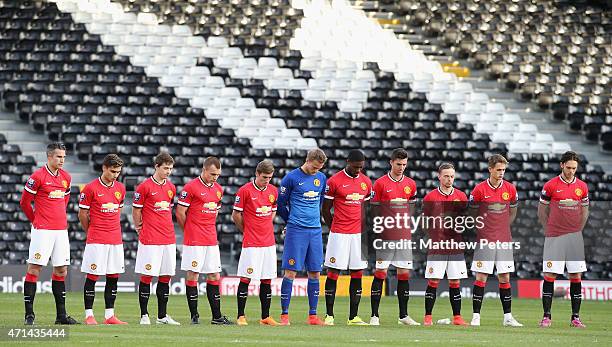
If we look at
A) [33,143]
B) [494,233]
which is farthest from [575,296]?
[33,143]

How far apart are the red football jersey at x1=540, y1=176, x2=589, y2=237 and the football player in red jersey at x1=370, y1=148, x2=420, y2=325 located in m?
1.96

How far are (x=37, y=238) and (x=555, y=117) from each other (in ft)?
71.7

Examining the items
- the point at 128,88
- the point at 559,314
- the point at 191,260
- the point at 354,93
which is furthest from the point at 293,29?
the point at 191,260

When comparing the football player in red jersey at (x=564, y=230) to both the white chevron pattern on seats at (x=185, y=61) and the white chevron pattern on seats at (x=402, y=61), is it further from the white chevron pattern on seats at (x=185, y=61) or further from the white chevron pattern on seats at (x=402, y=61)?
the white chevron pattern on seats at (x=402, y=61)

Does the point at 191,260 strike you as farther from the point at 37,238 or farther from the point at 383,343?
the point at 383,343

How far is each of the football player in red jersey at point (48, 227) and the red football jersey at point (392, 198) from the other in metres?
4.33

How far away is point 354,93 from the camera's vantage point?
33.5 metres

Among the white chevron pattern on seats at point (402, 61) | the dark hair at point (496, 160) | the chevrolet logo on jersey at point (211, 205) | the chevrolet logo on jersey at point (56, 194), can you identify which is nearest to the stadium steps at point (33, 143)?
the white chevron pattern on seats at point (402, 61)

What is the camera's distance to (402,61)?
117ft

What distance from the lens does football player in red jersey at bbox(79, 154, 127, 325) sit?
16.0 meters

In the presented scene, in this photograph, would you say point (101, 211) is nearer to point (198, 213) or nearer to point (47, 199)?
point (47, 199)

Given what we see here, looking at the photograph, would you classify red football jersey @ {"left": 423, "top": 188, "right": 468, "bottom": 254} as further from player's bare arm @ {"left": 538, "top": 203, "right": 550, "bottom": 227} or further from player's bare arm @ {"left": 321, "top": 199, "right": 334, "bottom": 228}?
player's bare arm @ {"left": 321, "top": 199, "right": 334, "bottom": 228}

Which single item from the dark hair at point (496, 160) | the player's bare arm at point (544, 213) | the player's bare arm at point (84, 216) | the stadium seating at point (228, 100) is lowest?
the player's bare arm at point (84, 216)

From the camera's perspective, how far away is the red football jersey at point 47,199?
15.8m
